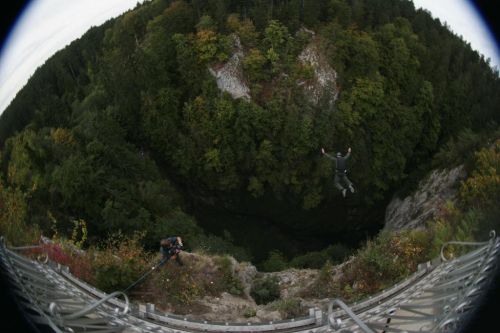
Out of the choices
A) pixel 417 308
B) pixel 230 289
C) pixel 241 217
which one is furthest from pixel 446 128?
pixel 417 308

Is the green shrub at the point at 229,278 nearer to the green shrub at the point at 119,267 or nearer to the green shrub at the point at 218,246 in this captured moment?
the green shrub at the point at 218,246

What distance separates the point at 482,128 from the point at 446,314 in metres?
6.23

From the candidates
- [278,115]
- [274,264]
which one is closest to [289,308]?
[274,264]

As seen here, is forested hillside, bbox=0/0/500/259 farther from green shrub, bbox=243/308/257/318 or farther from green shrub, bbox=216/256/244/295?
green shrub, bbox=243/308/257/318

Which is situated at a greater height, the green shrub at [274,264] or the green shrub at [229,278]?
the green shrub at [229,278]

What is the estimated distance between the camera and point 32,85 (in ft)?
19.1

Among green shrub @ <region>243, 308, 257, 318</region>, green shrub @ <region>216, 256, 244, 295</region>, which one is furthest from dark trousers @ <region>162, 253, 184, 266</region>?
green shrub @ <region>243, 308, 257, 318</region>

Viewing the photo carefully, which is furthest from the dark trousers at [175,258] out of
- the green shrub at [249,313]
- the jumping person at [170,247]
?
the green shrub at [249,313]

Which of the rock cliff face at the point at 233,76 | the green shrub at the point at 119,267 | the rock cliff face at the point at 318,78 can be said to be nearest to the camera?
the green shrub at the point at 119,267

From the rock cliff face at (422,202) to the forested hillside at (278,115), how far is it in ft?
3.13

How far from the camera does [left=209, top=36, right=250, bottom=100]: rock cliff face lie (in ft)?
61.9

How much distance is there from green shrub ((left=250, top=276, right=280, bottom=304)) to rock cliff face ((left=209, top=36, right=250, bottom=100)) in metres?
10.4

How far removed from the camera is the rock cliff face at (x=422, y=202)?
1164 centimetres

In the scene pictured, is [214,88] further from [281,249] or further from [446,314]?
[446,314]
